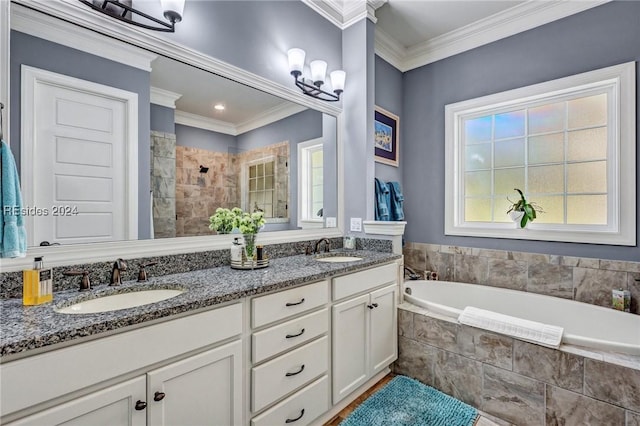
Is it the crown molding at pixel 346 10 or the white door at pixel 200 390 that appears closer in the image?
the white door at pixel 200 390

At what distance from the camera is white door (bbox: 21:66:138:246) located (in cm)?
120

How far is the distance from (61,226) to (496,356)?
93.9 inches

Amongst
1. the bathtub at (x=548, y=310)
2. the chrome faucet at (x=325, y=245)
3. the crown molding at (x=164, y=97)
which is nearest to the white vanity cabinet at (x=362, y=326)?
the bathtub at (x=548, y=310)

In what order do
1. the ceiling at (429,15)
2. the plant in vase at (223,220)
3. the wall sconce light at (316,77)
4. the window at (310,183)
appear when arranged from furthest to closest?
the ceiling at (429,15) < the window at (310,183) < the wall sconce light at (316,77) < the plant in vase at (223,220)

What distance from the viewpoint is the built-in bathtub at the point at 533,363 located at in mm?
1472

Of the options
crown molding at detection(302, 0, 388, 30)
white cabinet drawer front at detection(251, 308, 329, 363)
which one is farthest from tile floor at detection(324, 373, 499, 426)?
crown molding at detection(302, 0, 388, 30)

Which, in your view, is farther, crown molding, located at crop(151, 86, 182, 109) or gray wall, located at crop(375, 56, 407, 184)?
gray wall, located at crop(375, 56, 407, 184)

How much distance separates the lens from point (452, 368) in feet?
6.44

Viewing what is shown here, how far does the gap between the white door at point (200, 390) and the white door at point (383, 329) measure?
1014 mm

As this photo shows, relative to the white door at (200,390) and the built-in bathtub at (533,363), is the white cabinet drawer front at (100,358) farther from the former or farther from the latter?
the built-in bathtub at (533,363)

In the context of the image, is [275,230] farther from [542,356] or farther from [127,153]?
[542,356]

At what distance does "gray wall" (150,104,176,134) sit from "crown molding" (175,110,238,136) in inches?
1.4

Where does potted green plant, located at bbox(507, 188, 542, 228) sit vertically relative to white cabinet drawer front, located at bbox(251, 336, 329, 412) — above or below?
above

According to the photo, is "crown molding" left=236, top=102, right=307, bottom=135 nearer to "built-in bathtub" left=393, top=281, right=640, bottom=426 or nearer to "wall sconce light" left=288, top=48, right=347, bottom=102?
"wall sconce light" left=288, top=48, right=347, bottom=102
